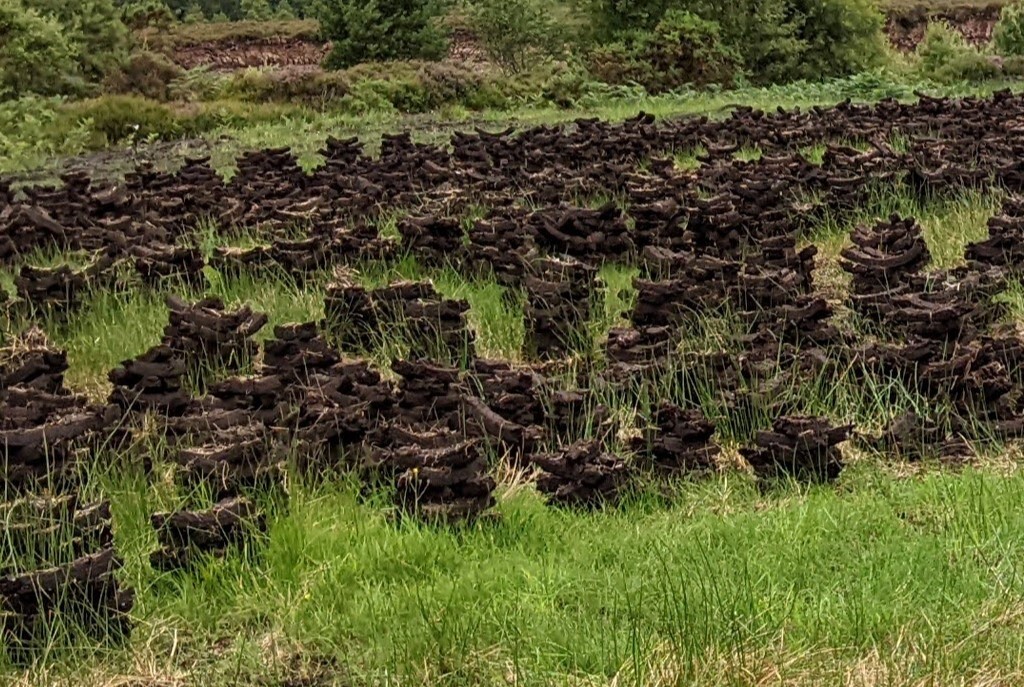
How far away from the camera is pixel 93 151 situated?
1984 centimetres

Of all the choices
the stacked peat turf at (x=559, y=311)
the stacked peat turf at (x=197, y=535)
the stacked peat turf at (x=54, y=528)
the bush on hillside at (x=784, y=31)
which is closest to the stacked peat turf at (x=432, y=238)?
the stacked peat turf at (x=559, y=311)

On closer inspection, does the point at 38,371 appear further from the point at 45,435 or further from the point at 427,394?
the point at 427,394

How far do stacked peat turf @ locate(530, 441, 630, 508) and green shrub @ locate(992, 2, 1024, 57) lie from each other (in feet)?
91.2

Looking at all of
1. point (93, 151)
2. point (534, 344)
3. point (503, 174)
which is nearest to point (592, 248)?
point (534, 344)

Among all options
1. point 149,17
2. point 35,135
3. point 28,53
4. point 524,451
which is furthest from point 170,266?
point 149,17

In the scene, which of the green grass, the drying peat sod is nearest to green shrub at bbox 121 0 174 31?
the drying peat sod

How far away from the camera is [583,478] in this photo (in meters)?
4.20

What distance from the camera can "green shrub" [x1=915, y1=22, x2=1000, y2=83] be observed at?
83.7 ft

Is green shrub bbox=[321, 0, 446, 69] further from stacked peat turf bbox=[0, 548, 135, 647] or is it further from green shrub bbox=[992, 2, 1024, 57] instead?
stacked peat turf bbox=[0, 548, 135, 647]

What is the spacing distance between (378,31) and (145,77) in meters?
6.71

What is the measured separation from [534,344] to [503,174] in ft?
14.4

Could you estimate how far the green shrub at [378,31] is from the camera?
1276 inches

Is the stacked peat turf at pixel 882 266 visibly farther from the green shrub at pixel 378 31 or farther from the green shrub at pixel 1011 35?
the green shrub at pixel 378 31

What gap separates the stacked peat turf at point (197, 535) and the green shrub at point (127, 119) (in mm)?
18376
